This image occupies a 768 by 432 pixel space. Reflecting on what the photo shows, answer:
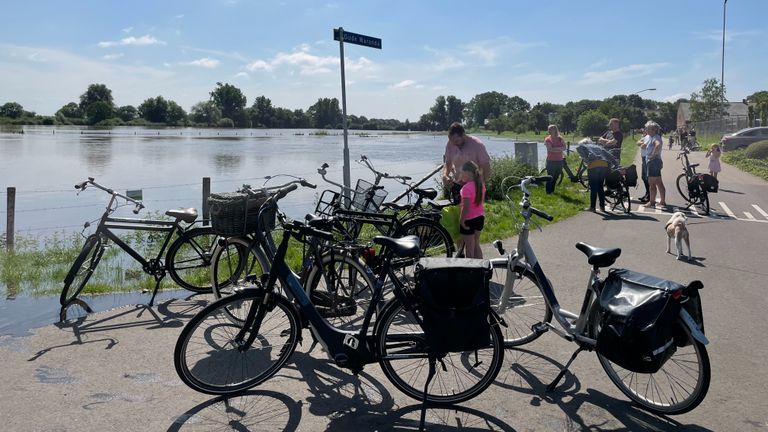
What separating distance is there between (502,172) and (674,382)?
12338 mm

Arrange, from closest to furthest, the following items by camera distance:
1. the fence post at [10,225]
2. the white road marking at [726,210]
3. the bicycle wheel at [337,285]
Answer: the bicycle wheel at [337,285], the fence post at [10,225], the white road marking at [726,210]

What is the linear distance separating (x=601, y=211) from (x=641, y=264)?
4.80 m

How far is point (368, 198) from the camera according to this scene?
731cm

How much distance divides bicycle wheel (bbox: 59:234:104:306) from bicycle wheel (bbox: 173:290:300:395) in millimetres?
2434

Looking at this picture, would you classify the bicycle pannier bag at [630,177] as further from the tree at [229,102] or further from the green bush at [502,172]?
the tree at [229,102]

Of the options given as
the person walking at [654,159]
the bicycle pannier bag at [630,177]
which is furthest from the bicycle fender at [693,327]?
the person walking at [654,159]

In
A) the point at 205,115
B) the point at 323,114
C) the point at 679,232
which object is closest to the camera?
the point at 679,232

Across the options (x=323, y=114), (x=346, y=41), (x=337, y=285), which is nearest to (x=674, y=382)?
(x=337, y=285)

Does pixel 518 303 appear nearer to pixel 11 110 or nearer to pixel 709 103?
pixel 709 103

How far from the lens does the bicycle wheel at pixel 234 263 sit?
5.30 m

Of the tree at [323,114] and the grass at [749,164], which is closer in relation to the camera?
the grass at [749,164]

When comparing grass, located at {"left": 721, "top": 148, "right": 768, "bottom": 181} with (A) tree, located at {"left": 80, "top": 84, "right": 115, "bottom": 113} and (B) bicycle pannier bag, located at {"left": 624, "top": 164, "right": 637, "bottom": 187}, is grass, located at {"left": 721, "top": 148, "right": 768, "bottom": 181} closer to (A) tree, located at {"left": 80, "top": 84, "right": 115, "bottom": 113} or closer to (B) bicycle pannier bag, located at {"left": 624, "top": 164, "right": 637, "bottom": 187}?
(B) bicycle pannier bag, located at {"left": 624, "top": 164, "right": 637, "bottom": 187}

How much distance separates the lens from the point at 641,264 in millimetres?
8055

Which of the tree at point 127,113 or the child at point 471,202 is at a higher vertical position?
the tree at point 127,113
